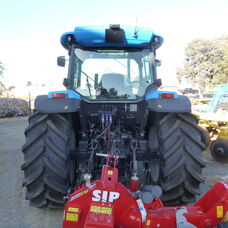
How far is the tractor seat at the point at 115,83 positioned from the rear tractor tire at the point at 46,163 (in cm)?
86

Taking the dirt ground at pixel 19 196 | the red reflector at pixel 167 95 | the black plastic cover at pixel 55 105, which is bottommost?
the dirt ground at pixel 19 196

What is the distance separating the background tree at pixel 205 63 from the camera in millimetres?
24189

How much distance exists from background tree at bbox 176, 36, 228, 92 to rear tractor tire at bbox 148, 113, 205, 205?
76.9 ft

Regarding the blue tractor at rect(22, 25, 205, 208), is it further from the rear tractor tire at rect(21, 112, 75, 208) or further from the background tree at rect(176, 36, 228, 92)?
the background tree at rect(176, 36, 228, 92)

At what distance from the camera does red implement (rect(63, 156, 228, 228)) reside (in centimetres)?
163

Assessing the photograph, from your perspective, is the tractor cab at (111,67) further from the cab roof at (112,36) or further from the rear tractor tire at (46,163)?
the rear tractor tire at (46,163)

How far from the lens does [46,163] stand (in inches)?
92.9

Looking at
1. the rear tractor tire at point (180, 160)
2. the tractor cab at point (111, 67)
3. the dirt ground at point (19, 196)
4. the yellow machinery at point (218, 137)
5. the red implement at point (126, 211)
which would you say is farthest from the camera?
the yellow machinery at point (218, 137)

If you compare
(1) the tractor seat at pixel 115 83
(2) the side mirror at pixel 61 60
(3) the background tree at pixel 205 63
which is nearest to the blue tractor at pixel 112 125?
(1) the tractor seat at pixel 115 83

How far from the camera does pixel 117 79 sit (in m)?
3.01

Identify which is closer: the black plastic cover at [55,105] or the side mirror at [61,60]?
the black plastic cover at [55,105]

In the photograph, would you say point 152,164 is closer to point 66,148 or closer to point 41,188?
point 66,148

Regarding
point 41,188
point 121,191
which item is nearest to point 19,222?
point 41,188

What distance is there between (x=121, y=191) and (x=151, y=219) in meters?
0.28
